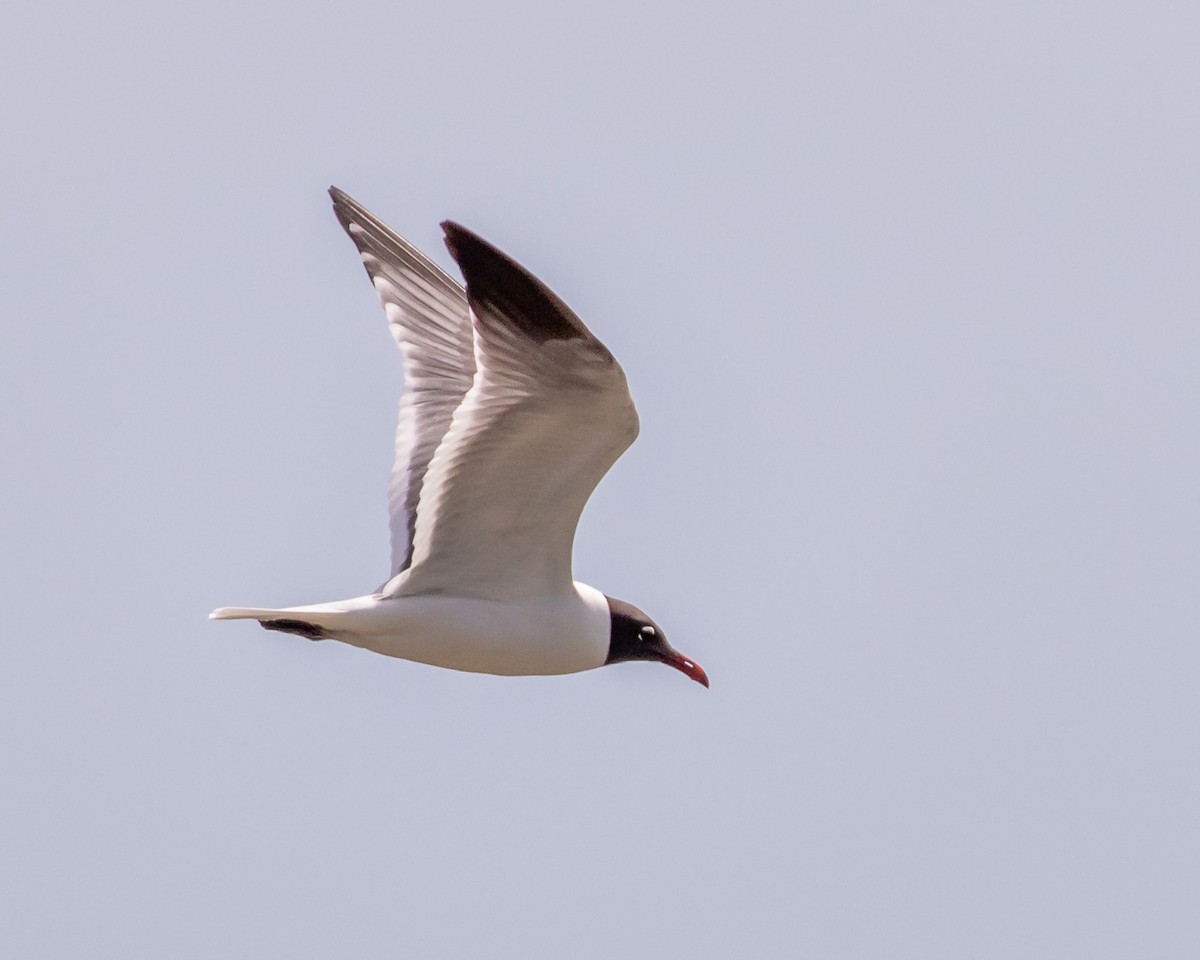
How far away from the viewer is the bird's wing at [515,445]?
7.49 meters

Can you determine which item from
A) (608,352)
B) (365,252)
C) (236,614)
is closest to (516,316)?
(608,352)

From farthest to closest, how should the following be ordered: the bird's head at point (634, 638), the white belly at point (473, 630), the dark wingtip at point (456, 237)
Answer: the bird's head at point (634, 638) < the white belly at point (473, 630) < the dark wingtip at point (456, 237)

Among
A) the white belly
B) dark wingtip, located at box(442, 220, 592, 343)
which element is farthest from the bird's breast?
dark wingtip, located at box(442, 220, 592, 343)

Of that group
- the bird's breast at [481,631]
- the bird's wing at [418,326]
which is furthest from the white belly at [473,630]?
the bird's wing at [418,326]

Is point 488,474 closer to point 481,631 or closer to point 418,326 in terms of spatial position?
point 481,631

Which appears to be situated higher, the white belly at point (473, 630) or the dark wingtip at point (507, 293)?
the dark wingtip at point (507, 293)

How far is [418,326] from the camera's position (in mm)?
9555

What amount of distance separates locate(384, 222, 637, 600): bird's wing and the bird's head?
1.66ft

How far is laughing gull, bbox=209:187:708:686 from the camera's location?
759cm

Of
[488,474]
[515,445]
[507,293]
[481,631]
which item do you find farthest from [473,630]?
[507,293]

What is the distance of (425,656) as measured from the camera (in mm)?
8625

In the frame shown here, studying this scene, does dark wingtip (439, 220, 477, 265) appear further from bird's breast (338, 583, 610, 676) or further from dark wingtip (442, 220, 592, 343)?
bird's breast (338, 583, 610, 676)

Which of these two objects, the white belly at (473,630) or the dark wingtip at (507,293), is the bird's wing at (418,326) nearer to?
the white belly at (473,630)

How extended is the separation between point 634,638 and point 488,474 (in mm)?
1368
